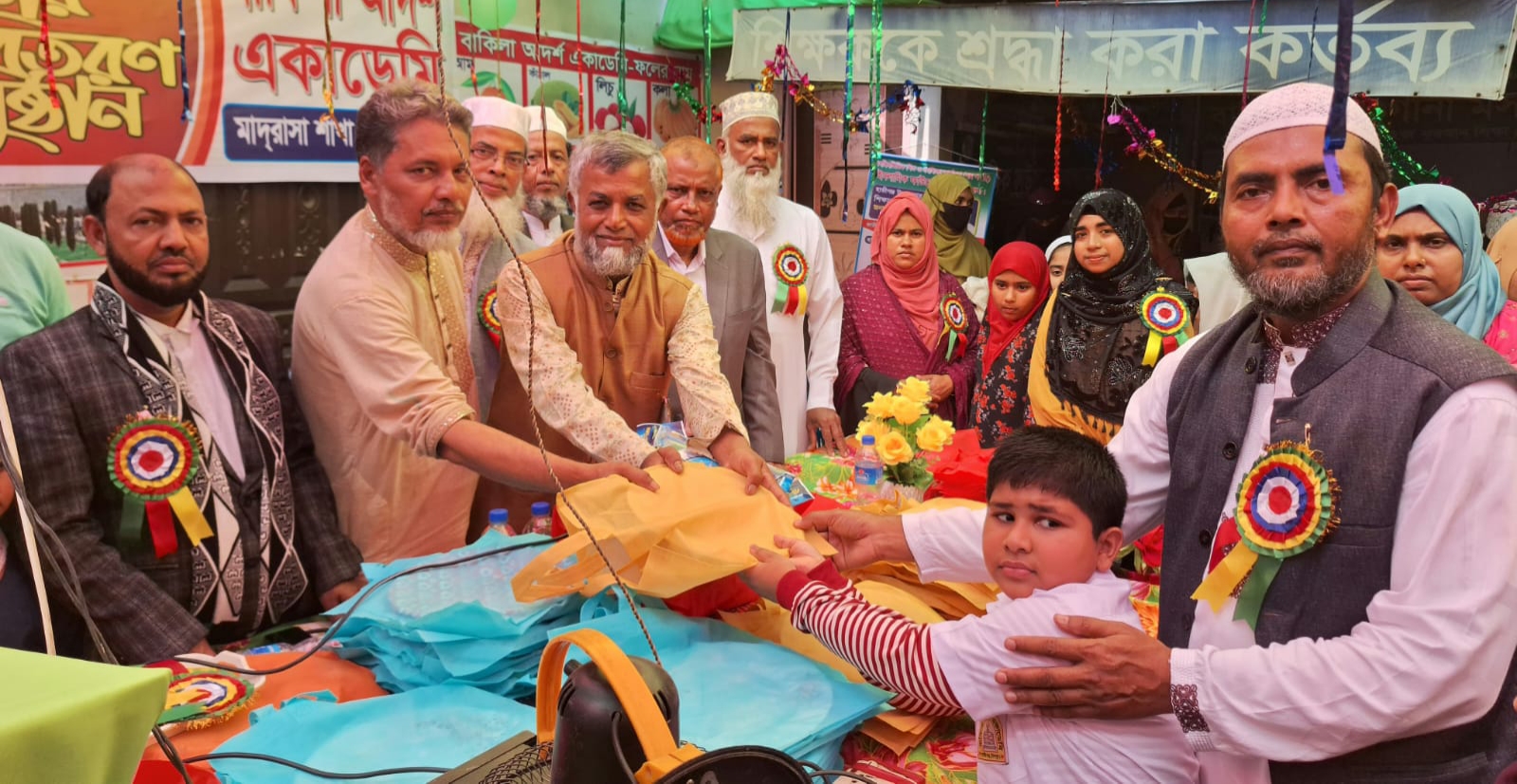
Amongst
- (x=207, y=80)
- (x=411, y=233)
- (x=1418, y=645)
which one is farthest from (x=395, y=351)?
(x=207, y=80)

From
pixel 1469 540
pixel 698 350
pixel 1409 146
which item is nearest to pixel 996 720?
pixel 1469 540

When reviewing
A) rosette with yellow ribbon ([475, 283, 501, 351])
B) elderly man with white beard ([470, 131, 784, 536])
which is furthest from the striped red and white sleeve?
rosette with yellow ribbon ([475, 283, 501, 351])

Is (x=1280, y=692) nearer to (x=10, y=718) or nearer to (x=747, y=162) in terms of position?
(x=10, y=718)

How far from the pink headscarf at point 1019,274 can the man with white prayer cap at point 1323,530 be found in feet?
10.2

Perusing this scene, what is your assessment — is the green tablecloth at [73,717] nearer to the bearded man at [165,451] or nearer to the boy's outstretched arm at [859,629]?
the boy's outstretched arm at [859,629]

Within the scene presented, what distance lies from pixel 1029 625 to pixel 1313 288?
695 millimetres

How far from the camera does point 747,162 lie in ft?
17.4

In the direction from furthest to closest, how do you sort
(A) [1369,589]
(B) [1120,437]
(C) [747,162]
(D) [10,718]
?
1. (C) [747,162]
2. (B) [1120,437]
3. (A) [1369,589]
4. (D) [10,718]

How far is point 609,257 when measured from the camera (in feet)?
10.1

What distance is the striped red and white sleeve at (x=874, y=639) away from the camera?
166 cm

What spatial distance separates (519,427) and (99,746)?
92.4 inches

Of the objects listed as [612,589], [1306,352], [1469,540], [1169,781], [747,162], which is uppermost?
[747,162]

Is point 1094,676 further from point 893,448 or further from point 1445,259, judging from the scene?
point 1445,259

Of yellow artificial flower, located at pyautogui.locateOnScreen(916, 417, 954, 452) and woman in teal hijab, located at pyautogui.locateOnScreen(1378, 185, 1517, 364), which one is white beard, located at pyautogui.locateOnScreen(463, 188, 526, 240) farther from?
woman in teal hijab, located at pyautogui.locateOnScreen(1378, 185, 1517, 364)
